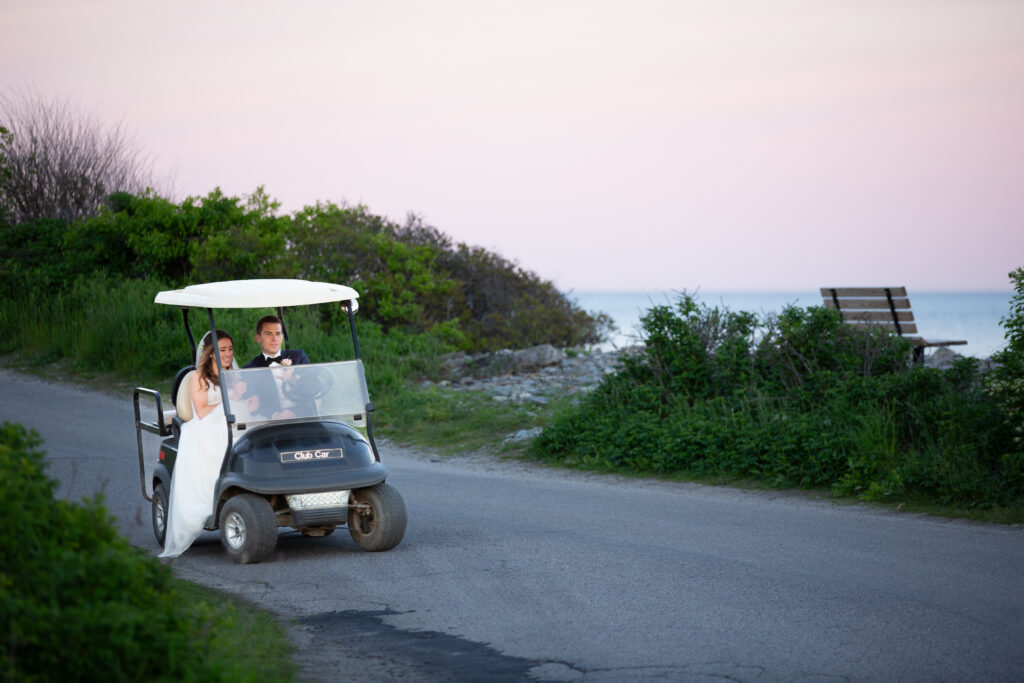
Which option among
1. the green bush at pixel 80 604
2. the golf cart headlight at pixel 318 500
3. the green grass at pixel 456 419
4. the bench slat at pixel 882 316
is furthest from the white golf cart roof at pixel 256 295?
the bench slat at pixel 882 316

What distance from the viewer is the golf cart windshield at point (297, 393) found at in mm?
7938

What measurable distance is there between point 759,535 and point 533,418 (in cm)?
675

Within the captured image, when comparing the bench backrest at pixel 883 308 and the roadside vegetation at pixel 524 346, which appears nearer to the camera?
the roadside vegetation at pixel 524 346

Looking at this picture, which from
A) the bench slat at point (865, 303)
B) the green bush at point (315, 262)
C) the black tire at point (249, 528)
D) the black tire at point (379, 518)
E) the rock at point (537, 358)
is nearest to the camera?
the black tire at point (249, 528)

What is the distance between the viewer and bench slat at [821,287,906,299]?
1706 cm

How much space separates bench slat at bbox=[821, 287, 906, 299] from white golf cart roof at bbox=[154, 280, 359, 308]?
11.4 metres

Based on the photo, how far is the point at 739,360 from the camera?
1351 centimetres

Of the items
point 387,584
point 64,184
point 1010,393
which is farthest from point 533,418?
point 64,184

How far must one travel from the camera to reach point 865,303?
17.4m

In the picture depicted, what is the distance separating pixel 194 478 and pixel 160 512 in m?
0.82

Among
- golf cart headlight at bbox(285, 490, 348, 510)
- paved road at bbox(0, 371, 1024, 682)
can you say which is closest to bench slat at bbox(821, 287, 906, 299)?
paved road at bbox(0, 371, 1024, 682)

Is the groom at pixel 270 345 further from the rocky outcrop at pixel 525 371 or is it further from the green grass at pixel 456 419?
the rocky outcrop at pixel 525 371

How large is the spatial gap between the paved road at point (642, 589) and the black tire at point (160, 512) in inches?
6.3

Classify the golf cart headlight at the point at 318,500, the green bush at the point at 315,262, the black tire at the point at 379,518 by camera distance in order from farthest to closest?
the green bush at the point at 315,262 → the black tire at the point at 379,518 → the golf cart headlight at the point at 318,500
